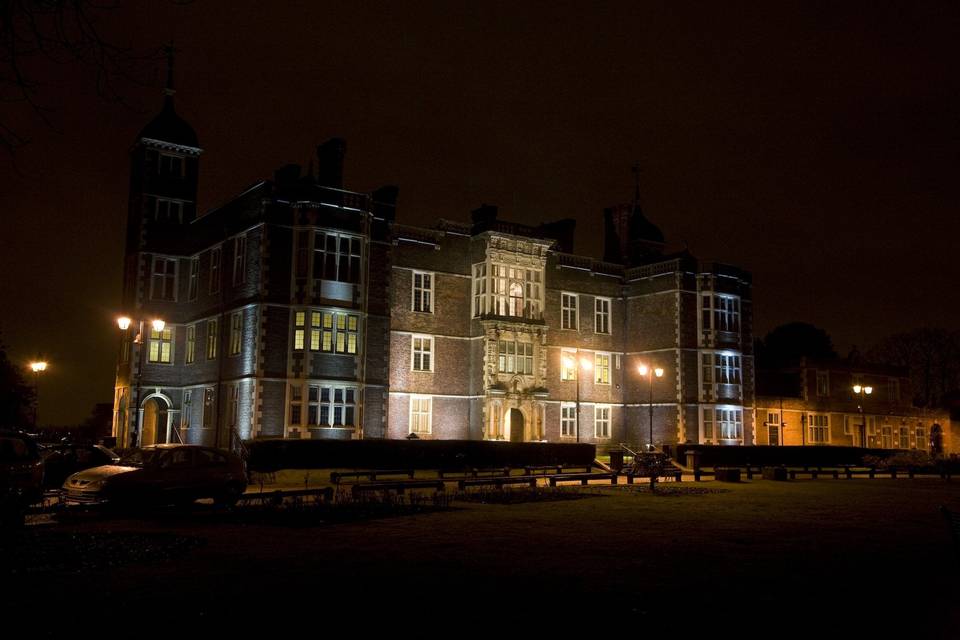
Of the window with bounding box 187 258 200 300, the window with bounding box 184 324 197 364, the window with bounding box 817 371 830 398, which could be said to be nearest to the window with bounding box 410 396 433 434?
the window with bounding box 184 324 197 364

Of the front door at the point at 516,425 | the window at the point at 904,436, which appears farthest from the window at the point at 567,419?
the window at the point at 904,436

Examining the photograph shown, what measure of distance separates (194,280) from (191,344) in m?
3.18

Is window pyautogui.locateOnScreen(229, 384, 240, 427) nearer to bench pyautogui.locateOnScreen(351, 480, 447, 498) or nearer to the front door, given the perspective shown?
bench pyautogui.locateOnScreen(351, 480, 447, 498)

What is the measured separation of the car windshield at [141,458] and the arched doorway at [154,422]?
23.0 m

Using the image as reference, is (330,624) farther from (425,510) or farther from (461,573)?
(425,510)

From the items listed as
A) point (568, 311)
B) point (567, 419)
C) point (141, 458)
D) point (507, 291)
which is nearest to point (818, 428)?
point (567, 419)

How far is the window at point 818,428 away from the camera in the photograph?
58.6 m

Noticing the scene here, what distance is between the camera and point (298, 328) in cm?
3609

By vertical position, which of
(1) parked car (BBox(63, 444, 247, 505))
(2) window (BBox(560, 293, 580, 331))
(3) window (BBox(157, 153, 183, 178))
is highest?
(3) window (BBox(157, 153, 183, 178))

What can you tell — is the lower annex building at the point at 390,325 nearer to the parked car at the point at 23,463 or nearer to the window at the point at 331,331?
the window at the point at 331,331

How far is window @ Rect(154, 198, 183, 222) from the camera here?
4234cm

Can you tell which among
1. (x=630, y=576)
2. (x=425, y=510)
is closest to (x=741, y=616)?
(x=630, y=576)

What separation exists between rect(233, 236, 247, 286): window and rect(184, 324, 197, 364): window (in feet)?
14.8

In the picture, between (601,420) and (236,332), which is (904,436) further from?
(236,332)
